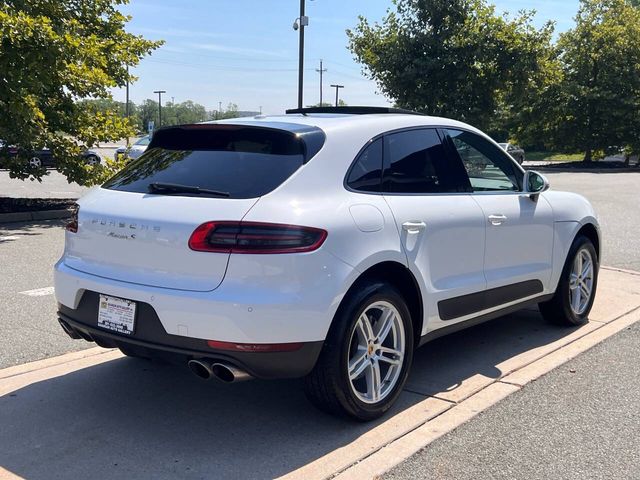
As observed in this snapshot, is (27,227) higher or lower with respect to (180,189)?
lower

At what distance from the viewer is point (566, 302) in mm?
5703

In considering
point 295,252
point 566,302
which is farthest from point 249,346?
point 566,302

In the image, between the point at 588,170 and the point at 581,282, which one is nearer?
the point at 581,282

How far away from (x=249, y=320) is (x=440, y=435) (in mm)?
1248

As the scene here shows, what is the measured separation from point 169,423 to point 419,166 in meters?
2.16

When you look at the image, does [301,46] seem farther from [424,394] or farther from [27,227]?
[424,394]

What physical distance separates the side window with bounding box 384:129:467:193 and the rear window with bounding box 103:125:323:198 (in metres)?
0.68

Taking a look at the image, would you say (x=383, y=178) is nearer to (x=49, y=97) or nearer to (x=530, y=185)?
(x=530, y=185)

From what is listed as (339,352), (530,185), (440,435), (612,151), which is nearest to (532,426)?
(440,435)

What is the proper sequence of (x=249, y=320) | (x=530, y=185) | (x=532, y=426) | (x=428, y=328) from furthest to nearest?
(x=530, y=185)
(x=428, y=328)
(x=532, y=426)
(x=249, y=320)

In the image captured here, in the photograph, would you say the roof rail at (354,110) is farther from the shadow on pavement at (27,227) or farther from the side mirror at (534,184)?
the shadow on pavement at (27,227)

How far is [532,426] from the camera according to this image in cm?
383

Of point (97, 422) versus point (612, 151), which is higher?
point (612, 151)

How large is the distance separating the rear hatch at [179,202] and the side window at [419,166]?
2.24ft
